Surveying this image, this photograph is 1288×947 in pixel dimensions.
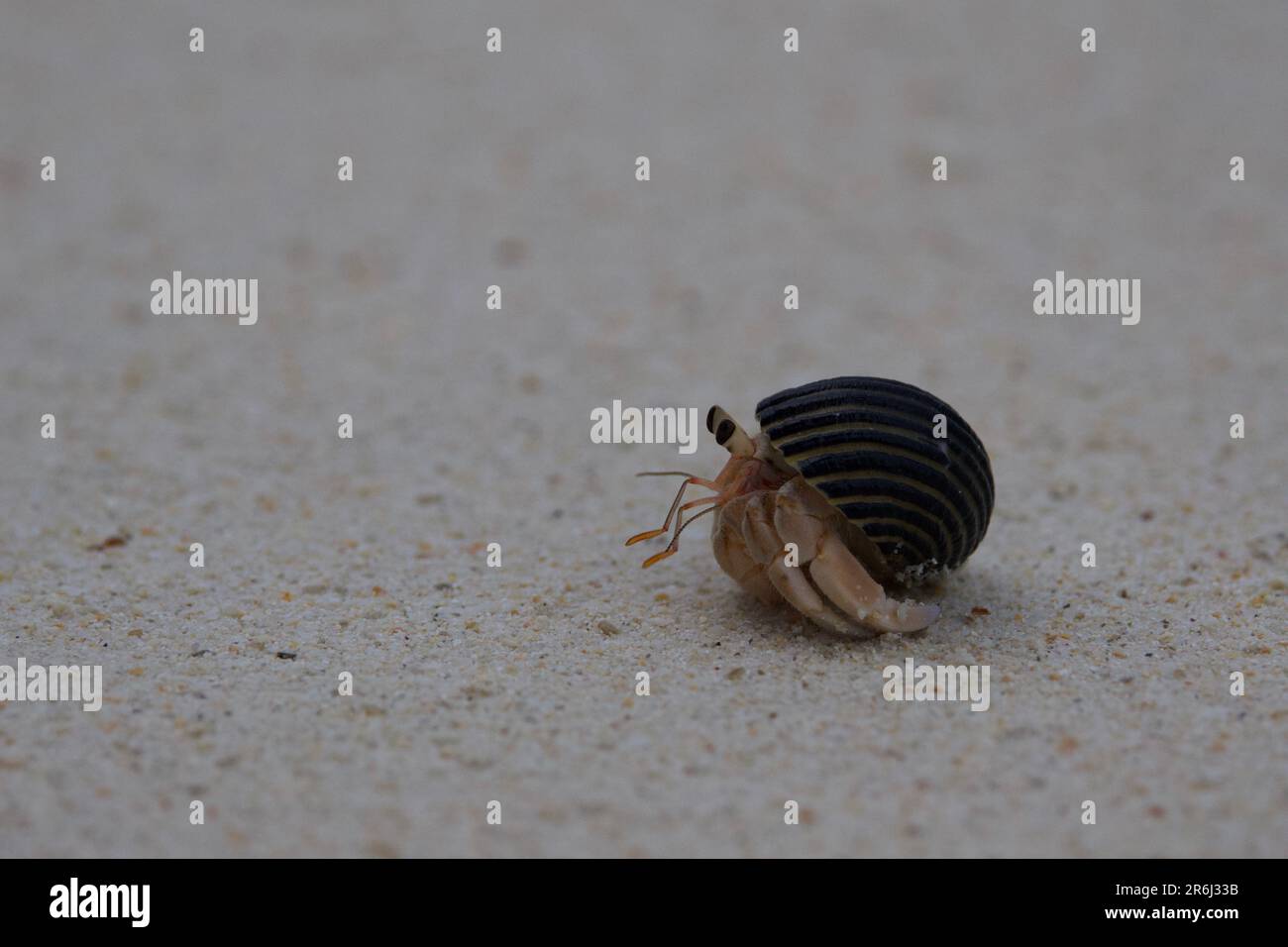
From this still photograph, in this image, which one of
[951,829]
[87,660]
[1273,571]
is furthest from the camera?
[1273,571]

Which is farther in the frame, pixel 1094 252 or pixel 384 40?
pixel 384 40

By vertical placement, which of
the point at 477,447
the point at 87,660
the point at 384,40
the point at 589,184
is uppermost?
the point at 384,40

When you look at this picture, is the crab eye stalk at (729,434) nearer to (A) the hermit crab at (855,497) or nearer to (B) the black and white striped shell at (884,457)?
(A) the hermit crab at (855,497)

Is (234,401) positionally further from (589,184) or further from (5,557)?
(589,184)

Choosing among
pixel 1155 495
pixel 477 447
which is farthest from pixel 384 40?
pixel 1155 495

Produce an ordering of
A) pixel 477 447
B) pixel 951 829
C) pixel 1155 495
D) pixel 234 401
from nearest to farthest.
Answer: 1. pixel 951 829
2. pixel 1155 495
3. pixel 477 447
4. pixel 234 401

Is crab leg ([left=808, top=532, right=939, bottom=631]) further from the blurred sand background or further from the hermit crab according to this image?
the blurred sand background

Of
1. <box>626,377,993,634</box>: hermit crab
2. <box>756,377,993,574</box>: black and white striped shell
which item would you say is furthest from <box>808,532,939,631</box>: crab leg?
<box>756,377,993,574</box>: black and white striped shell
